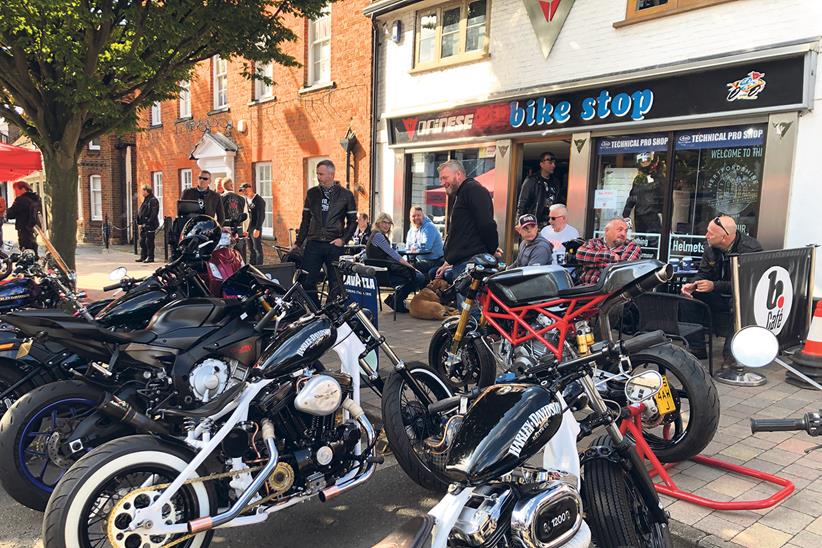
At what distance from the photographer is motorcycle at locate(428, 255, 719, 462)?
131 inches

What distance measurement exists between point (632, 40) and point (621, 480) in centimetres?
711

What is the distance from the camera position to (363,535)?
2980 millimetres

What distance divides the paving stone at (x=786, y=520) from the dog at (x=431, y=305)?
525 cm

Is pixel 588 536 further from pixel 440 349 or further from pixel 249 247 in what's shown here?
pixel 249 247

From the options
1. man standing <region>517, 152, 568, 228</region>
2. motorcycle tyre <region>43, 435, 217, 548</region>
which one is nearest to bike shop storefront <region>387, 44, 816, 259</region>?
man standing <region>517, 152, 568, 228</region>

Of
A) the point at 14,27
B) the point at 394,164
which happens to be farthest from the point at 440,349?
the point at 394,164

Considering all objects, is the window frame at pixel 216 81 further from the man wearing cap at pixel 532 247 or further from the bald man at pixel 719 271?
the bald man at pixel 719 271

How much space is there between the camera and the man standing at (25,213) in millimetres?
11055

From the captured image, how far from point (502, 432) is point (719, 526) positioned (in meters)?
1.75

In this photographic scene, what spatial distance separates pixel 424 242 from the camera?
9.23 meters

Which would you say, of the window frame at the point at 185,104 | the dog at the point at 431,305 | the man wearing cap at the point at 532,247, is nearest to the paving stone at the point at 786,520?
the man wearing cap at the point at 532,247

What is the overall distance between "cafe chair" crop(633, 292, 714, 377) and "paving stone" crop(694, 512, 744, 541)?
2300 millimetres

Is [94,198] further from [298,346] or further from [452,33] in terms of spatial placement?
[298,346]

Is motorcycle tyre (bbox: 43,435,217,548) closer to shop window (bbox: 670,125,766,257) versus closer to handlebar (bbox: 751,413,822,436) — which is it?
handlebar (bbox: 751,413,822,436)
